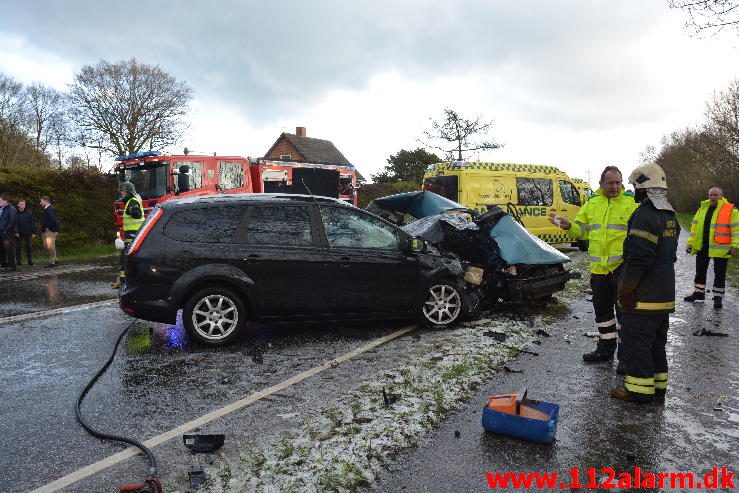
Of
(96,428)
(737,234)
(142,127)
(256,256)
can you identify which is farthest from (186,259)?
(142,127)

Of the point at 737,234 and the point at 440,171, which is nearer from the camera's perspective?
the point at 737,234

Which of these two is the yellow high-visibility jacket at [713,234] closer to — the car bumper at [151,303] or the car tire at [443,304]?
the car tire at [443,304]

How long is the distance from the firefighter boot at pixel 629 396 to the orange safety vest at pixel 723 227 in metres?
4.98

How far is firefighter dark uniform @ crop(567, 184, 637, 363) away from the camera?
16.1ft

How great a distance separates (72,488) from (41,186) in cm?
1568

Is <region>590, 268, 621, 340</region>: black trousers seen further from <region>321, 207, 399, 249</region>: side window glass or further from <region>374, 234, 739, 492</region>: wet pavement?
<region>321, 207, 399, 249</region>: side window glass

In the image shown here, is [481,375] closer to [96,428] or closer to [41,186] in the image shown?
[96,428]

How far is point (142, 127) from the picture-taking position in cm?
3244

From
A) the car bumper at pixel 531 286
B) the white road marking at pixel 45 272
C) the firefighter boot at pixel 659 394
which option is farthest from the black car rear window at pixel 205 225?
the white road marking at pixel 45 272

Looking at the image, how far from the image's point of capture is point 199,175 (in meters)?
13.5

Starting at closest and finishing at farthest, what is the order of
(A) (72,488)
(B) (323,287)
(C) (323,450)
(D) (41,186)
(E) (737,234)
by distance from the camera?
1. (A) (72,488)
2. (C) (323,450)
3. (B) (323,287)
4. (E) (737,234)
5. (D) (41,186)

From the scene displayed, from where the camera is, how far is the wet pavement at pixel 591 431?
304 centimetres

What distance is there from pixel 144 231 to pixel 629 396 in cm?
494

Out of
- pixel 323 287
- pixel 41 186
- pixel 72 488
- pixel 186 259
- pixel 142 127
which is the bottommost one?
pixel 72 488
